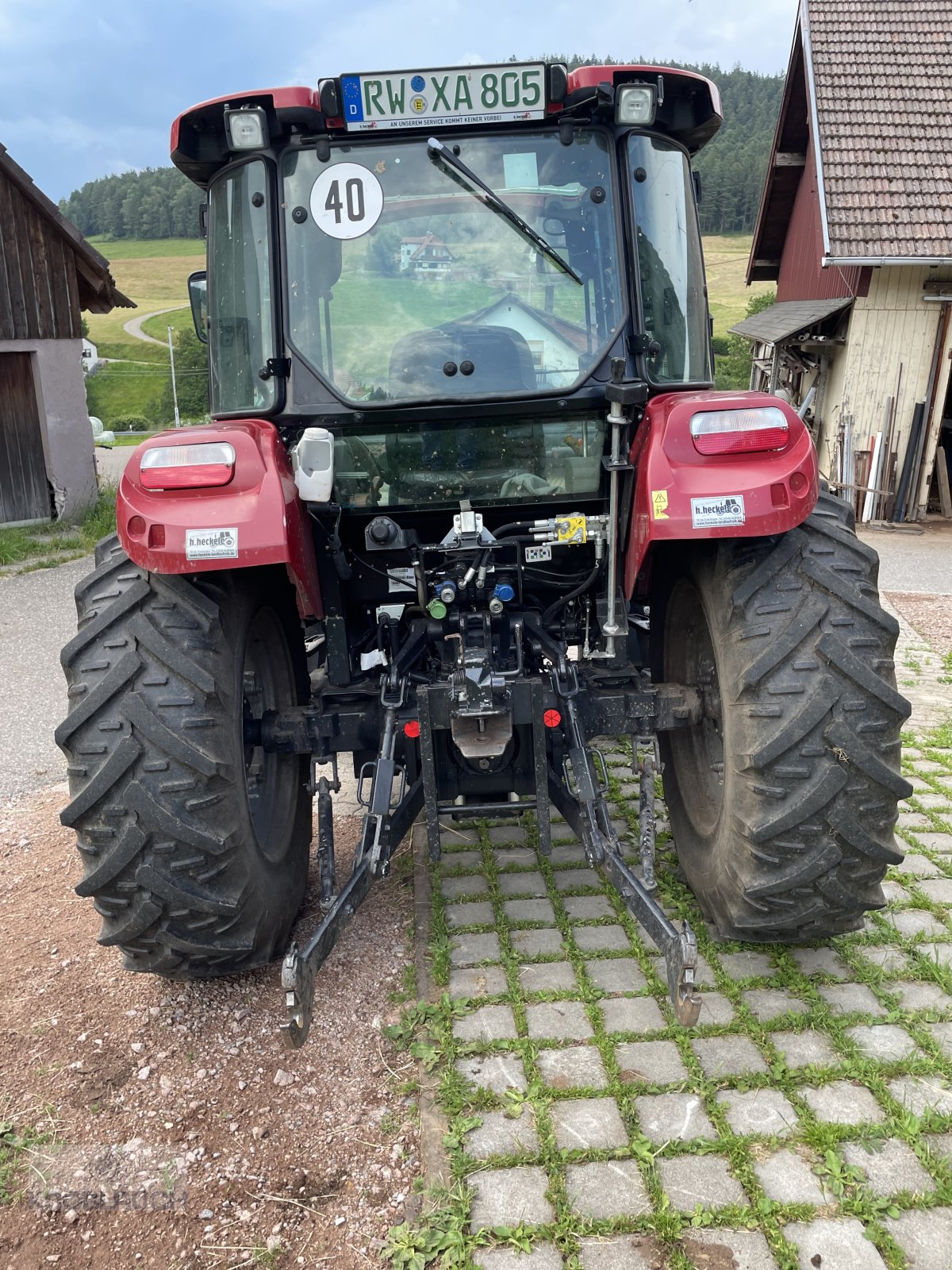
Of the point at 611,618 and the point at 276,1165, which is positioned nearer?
the point at 276,1165

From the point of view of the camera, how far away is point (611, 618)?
10.3 ft

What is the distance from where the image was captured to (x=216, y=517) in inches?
106

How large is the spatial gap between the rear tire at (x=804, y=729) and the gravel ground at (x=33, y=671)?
12.4 feet

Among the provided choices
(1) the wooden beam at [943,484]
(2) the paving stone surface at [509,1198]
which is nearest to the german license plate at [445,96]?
(2) the paving stone surface at [509,1198]

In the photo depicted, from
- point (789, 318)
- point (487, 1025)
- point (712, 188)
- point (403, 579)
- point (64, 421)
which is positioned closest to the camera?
point (487, 1025)

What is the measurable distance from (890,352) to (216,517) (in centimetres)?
1219

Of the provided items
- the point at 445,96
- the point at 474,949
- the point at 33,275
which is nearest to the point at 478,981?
the point at 474,949

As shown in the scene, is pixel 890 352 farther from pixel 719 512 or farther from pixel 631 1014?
pixel 631 1014

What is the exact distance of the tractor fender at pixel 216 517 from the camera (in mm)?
2688

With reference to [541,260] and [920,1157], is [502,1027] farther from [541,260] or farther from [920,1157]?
[541,260]

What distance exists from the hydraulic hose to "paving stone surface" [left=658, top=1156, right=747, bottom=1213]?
169cm

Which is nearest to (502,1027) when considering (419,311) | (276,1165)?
(276,1165)

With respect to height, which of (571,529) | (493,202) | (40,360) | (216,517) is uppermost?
(493,202)

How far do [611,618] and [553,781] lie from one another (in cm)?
54
